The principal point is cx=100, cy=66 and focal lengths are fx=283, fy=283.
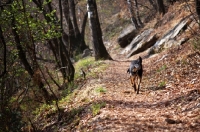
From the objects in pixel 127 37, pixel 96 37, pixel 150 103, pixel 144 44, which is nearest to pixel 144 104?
pixel 150 103

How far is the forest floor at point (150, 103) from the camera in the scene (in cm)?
613

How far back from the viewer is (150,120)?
6.36 m

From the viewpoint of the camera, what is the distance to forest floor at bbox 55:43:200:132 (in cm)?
613

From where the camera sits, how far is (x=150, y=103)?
313 inches

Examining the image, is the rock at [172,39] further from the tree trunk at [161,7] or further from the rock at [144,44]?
the tree trunk at [161,7]

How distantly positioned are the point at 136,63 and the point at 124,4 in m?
22.7

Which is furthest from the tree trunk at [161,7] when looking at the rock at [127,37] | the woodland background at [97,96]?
the woodland background at [97,96]

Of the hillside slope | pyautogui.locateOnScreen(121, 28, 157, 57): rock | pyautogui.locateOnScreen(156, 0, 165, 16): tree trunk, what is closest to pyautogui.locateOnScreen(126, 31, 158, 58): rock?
pyautogui.locateOnScreen(121, 28, 157, 57): rock

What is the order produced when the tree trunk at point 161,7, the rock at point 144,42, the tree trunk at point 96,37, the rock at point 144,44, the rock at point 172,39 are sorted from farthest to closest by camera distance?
the tree trunk at point 161,7
the rock at point 144,42
the rock at point 144,44
the tree trunk at point 96,37
the rock at point 172,39

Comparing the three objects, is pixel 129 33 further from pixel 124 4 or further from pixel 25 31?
pixel 25 31

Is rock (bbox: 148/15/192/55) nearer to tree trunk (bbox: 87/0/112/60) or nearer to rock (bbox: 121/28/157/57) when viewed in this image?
rock (bbox: 121/28/157/57)

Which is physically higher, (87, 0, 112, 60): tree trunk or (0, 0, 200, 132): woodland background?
(87, 0, 112, 60): tree trunk

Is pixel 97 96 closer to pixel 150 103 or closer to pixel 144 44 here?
pixel 150 103

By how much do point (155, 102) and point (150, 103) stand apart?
0.14m
